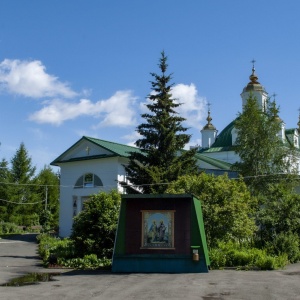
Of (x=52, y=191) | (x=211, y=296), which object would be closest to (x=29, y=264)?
(x=211, y=296)

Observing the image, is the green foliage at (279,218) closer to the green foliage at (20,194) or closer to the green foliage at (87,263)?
the green foliage at (87,263)

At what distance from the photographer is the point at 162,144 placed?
3131 centimetres

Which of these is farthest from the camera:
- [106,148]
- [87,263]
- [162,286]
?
[106,148]

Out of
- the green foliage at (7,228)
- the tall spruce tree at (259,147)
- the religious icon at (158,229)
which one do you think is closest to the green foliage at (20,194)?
the green foliage at (7,228)

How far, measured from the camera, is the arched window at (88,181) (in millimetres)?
41406

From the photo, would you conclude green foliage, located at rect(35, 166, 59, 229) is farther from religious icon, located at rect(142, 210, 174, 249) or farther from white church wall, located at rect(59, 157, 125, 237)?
religious icon, located at rect(142, 210, 174, 249)

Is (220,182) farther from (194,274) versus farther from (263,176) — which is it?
(263,176)

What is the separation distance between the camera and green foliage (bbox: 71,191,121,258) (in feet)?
70.0

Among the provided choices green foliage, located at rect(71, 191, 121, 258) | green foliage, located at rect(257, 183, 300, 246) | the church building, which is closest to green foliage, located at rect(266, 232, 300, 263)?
green foliage, located at rect(257, 183, 300, 246)

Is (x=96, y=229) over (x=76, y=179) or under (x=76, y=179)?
under

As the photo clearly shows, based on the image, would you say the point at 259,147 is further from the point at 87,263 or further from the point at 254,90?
the point at 254,90

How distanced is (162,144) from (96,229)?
428 inches

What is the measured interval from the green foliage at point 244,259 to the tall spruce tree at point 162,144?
10632 millimetres

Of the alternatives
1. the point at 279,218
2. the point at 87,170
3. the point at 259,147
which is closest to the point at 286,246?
the point at 279,218
